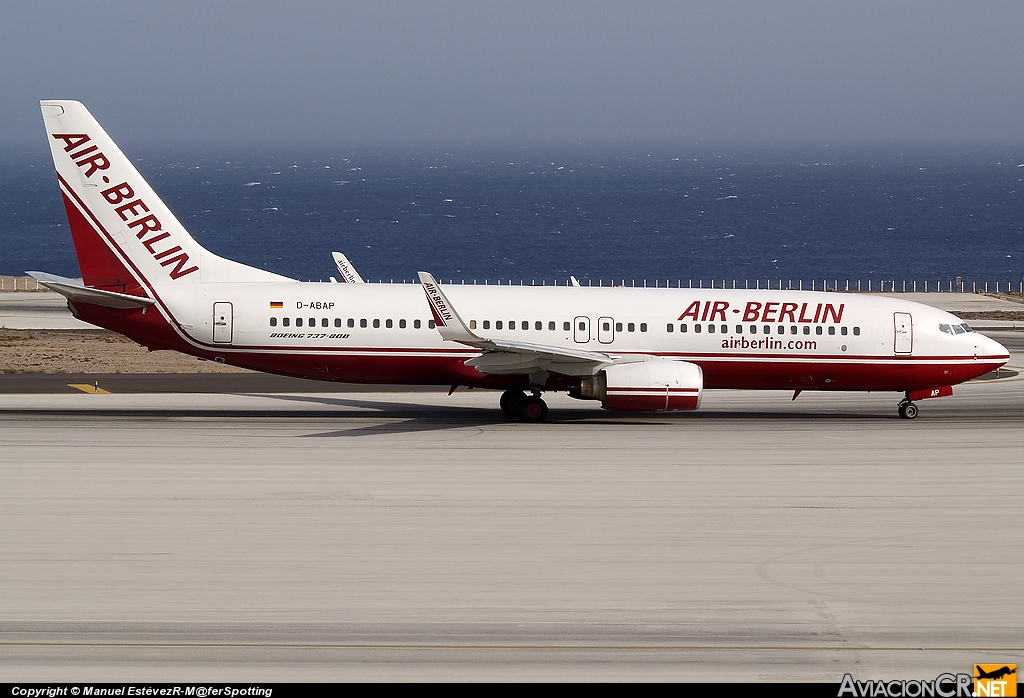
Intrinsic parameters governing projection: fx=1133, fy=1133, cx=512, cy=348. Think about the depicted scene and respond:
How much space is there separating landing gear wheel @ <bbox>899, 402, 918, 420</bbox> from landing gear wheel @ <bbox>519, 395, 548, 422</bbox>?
11.2 m

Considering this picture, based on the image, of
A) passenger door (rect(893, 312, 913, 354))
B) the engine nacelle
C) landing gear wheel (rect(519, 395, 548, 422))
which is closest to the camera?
the engine nacelle

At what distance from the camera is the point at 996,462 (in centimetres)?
2784

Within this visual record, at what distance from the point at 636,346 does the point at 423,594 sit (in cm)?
1728

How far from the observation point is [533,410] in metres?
33.5

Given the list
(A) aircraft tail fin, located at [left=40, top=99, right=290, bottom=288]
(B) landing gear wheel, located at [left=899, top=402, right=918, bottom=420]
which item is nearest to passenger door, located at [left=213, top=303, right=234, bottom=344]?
(A) aircraft tail fin, located at [left=40, top=99, right=290, bottom=288]

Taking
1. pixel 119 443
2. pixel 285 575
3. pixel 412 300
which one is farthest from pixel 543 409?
pixel 285 575

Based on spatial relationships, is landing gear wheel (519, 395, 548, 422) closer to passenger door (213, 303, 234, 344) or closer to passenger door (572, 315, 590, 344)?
passenger door (572, 315, 590, 344)

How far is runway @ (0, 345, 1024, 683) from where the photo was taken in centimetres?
1538

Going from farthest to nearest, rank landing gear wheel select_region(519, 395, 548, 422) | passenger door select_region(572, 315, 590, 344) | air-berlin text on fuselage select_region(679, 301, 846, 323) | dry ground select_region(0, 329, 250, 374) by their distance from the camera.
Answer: dry ground select_region(0, 329, 250, 374), air-berlin text on fuselage select_region(679, 301, 846, 323), passenger door select_region(572, 315, 590, 344), landing gear wheel select_region(519, 395, 548, 422)

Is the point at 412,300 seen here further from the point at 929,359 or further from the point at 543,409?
the point at 929,359

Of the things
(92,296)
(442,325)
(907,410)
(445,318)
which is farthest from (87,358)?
(907,410)

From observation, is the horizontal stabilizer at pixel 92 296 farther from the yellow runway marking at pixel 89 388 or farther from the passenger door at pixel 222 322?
the yellow runway marking at pixel 89 388

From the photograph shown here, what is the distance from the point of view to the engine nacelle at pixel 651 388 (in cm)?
3133

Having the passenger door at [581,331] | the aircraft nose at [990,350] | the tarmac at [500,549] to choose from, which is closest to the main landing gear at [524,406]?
the tarmac at [500,549]
